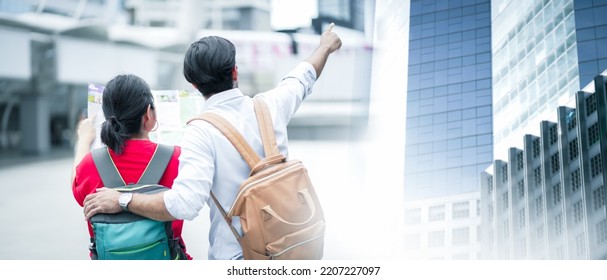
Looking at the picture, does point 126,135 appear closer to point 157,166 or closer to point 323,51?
point 157,166

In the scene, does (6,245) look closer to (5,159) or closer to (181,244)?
(5,159)

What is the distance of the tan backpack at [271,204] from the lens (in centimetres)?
177

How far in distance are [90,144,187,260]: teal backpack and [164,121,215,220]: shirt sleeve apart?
0.13m

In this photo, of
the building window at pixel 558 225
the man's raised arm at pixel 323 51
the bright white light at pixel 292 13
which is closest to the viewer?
the man's raised arm at pixel 323 51

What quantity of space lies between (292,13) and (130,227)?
1759mm

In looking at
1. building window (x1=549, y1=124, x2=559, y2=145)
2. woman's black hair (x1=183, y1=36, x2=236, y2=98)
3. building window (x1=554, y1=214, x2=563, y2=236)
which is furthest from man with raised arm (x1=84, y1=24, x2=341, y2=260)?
building window (x1=554, y1=214, x2=563, y2=236)

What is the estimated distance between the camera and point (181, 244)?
2131 millimetres

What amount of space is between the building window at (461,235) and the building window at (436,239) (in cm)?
6

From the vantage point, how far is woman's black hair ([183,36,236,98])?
1803mm

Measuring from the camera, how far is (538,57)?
283 centimetres

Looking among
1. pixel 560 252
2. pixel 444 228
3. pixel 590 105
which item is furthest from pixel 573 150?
pixel 444 228

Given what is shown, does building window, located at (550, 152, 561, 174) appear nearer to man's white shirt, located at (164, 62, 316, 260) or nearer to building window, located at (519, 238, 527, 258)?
building window, located at (519, 238, 527, 258)

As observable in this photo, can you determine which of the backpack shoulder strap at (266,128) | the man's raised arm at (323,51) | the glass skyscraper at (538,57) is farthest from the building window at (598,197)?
the backpack shoulder strap at (266,128)

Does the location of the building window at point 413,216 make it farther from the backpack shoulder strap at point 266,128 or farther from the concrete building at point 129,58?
the backpack shoulder strap at point 266,128
